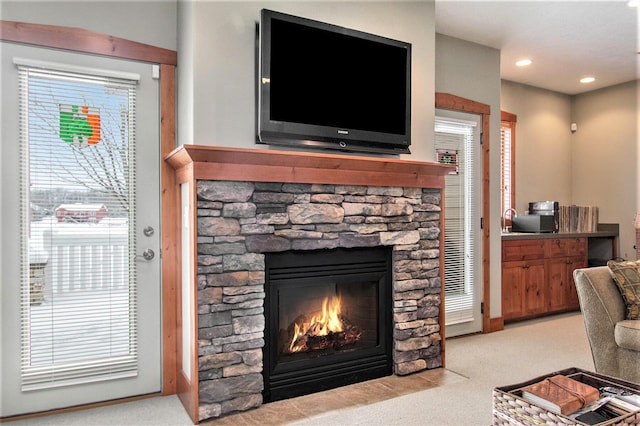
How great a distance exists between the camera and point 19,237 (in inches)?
101

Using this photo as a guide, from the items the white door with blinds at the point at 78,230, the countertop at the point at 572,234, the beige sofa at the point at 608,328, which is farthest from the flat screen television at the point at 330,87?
the countertop at the point at 572,234

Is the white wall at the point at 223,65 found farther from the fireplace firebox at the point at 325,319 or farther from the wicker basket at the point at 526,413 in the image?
the wicker basket at the point at 526,413

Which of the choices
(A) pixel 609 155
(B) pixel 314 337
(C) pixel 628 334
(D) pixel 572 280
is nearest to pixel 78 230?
(B) pixel 314 337

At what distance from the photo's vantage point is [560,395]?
1687 millimetres

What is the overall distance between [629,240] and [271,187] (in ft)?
16.4

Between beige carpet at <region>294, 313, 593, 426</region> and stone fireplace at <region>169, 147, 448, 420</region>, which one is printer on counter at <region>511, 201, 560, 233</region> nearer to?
beige carpet at <region>294, 313, 593, 426</region>

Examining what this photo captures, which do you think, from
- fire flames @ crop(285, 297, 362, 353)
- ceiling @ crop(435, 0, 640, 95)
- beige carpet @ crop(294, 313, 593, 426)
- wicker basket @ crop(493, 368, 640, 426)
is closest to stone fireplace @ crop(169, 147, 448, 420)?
fire flames @ crop(285, 297, 362, 353)

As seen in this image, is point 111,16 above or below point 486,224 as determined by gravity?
above

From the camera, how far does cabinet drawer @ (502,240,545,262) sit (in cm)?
465

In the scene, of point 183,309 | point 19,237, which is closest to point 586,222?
point 183,309

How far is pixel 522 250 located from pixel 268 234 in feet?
10.7

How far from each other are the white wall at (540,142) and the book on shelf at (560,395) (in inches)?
159

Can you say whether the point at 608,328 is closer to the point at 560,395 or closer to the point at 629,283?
the point at 629,283

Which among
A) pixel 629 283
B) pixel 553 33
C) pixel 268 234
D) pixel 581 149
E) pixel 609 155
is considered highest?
pixel 553 33
